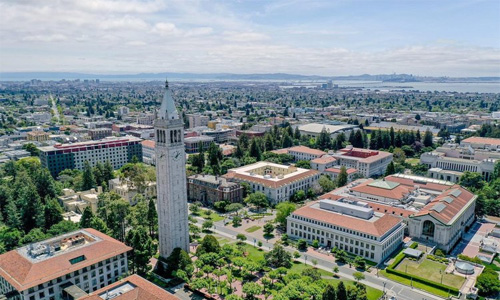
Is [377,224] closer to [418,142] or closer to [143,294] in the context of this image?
[143,294]

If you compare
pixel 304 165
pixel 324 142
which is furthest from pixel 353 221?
pixel 324 142

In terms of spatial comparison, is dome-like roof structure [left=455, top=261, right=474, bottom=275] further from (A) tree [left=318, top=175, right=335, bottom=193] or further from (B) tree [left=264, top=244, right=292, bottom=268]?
(A) tree [left=318, top=175, right=335, bottom=193]

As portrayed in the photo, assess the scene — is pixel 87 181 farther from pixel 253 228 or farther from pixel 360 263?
pixel 360 263

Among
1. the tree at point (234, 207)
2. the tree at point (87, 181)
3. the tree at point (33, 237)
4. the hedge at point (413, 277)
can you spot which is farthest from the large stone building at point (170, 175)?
the tree at point (87, 181)

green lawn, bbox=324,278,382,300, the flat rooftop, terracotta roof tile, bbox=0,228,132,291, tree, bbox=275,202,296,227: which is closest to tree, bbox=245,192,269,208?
the flat rooftop

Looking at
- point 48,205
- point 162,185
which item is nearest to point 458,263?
point 162,185

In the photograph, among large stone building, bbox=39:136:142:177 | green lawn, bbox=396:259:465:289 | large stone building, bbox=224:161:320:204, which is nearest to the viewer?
green lawn, bbox=396:259:465:289

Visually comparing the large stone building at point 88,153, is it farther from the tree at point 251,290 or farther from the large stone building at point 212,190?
the tree at point 251,290
